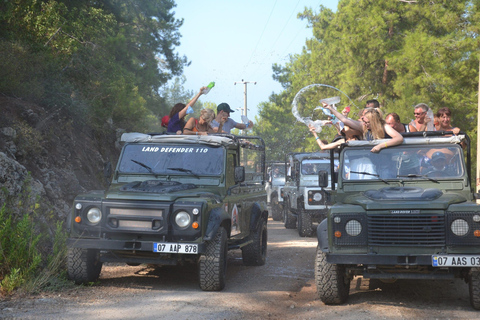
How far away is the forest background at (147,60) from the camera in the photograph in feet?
41.4

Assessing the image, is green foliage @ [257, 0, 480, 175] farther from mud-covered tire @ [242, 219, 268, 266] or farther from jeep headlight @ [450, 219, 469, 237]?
jeep headlight @ [450, 219, 469, 237]

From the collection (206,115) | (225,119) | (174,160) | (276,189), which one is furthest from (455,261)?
(276,189)

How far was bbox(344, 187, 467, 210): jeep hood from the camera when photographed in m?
6.11

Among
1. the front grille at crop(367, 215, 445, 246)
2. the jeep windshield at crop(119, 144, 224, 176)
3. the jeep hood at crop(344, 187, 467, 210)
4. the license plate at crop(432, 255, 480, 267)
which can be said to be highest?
the jeep windshield at crop(119, 144, 224, 176)

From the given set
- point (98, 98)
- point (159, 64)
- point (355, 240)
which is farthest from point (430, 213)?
point (159, 64)

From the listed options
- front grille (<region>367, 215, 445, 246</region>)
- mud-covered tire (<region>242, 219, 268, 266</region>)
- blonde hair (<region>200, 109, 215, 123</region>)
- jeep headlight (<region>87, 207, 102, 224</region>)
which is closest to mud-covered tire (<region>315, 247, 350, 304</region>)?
front grille (<region>367, 215, 445, 246</region>)

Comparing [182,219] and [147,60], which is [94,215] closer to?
[182,219]

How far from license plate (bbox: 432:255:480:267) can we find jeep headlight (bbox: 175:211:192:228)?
278cm

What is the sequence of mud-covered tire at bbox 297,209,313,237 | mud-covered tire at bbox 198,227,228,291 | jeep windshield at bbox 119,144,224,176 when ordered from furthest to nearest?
mud-covered tire at bbox 297,209,313,237 < jeep windshield at bbox 119,144,224,176 < mud-covered tire at bbox 198,227,228,291

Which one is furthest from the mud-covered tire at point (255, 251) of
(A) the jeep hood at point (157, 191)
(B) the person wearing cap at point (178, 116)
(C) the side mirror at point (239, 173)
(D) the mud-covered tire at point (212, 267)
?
(D) the mud-covered tire at point (212, 267)

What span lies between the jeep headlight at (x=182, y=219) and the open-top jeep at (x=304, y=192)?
21.8 feet

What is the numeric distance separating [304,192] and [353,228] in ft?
26.9

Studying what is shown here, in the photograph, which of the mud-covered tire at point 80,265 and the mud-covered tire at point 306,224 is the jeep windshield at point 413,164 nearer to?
the mud-covered tire at point 80,265

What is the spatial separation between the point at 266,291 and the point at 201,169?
1910 mm
